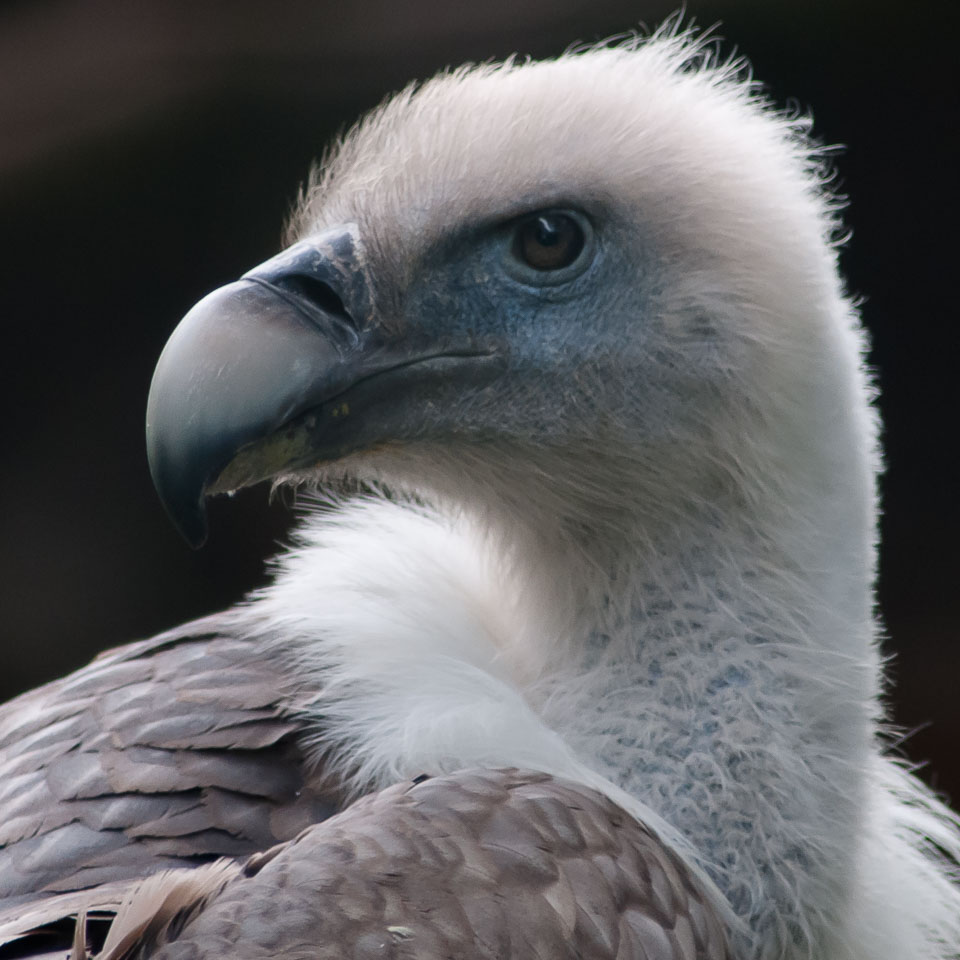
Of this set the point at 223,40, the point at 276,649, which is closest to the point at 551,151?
the point at 276,649

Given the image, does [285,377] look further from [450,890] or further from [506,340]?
[450,890]

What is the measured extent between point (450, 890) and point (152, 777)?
0.39m

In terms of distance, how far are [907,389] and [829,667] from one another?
2.91 meters

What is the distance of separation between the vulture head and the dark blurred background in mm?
2089

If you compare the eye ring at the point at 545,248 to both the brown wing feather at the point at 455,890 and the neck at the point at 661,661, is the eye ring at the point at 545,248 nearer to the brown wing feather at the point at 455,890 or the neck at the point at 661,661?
the neck at the point at 661,661

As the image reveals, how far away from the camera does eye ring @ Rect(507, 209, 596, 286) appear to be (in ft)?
6.02

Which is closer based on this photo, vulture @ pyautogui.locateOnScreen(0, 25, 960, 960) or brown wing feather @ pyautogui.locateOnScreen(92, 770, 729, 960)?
brown wing feather @ pyautogui.locateOnScreen(92, 770, 729, 960)

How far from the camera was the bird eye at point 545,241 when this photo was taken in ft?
6.02

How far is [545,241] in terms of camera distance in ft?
6.03

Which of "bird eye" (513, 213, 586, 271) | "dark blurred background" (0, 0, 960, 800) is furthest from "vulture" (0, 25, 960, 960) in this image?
"dark blurred background" (0, 0, 960, 800)

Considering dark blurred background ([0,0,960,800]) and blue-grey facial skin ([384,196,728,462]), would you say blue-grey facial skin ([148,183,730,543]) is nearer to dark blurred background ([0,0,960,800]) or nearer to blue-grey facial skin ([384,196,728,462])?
blue-grey facial skin ([384,196,728,462])

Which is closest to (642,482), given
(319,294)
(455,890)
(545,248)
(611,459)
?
(611,459)

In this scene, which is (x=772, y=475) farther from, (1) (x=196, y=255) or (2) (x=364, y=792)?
(1) (x=196, y=255)

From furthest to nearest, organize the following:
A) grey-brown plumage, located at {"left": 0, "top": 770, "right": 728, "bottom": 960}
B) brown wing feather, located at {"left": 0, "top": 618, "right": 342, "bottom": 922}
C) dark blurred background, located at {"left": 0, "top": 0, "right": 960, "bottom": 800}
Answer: dark blurred background, located at {"left": 0, "top": 0, "right": 960, "bottom": 800}
brown wing feather, located at {"left": 0, "top": 618, "right": 342, "bottom": 922}
grey-brown plumage, located at {"left": 0, "top": 770, "right": 728, "bottom": 960}
